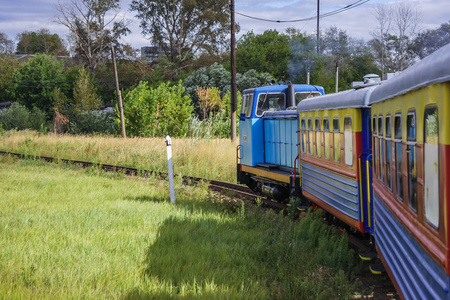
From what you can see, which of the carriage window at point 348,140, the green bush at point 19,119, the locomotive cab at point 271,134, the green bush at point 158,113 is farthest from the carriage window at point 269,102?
the green bush at point 19,119

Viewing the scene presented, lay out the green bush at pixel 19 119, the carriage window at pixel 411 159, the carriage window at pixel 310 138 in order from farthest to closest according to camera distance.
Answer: the green bush at pixel 19 119
the carriage window at pixel 310 138
the carriage window at pixel 411 159

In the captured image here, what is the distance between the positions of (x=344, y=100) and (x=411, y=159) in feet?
12.0

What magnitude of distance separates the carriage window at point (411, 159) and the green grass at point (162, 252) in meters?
1.88

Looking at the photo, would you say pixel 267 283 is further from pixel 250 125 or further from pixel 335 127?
pixel 250 125

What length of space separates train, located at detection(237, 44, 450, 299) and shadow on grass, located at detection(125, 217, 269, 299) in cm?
160

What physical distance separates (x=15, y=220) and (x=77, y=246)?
8.20ft

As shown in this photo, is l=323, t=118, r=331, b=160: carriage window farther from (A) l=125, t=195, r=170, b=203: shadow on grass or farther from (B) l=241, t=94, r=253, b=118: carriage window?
(A) l=125, t=195, r=170, b=203: shadow on grass

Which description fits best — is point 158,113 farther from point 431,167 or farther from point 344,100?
point 431,167

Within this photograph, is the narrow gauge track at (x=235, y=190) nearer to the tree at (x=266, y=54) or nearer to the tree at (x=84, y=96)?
the tree at (x=84, y=96)

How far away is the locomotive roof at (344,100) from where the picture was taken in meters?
6.91

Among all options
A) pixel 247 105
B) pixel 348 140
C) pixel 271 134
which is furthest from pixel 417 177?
pixel 247 105

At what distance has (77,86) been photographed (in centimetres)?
5312

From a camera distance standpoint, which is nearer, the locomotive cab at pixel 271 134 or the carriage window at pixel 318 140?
the carriage window at pixel 318 140

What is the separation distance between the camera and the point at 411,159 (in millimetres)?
4066
